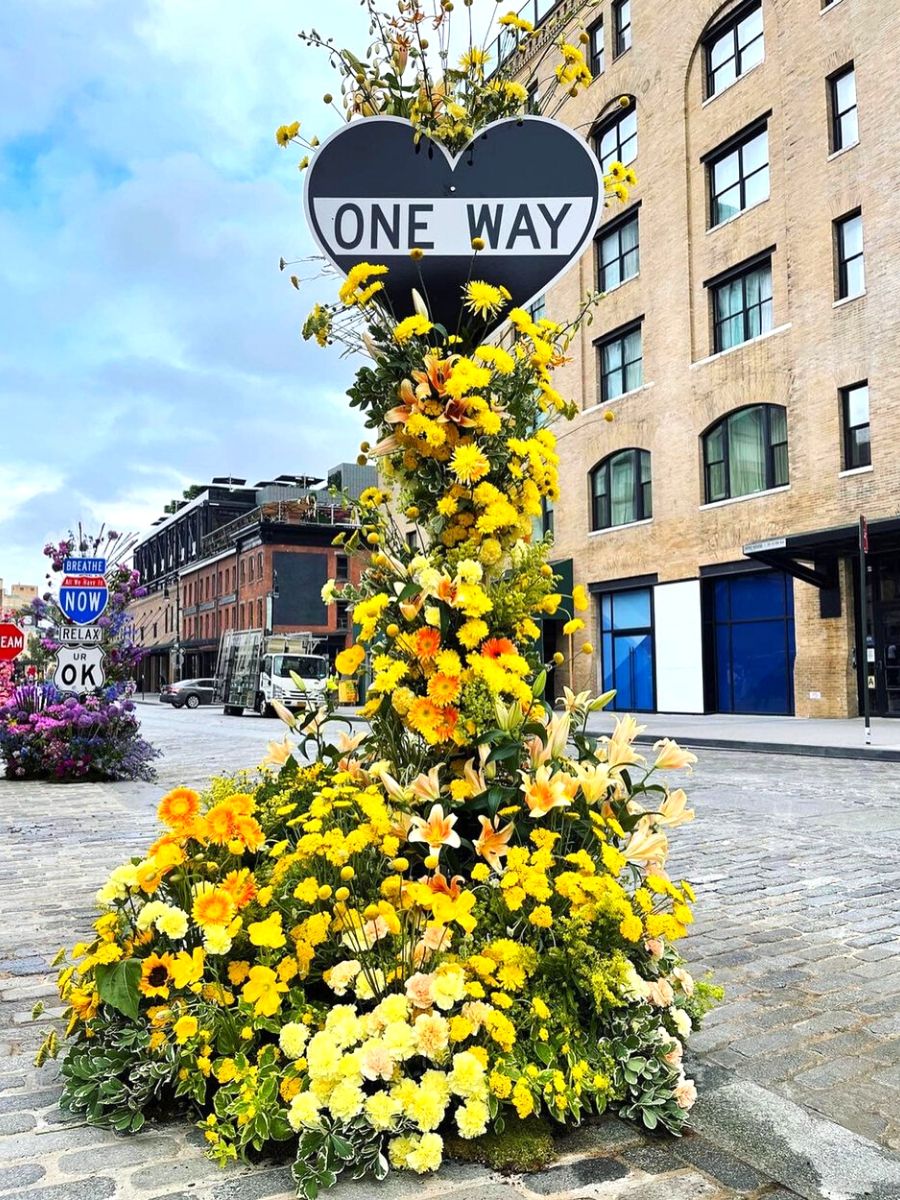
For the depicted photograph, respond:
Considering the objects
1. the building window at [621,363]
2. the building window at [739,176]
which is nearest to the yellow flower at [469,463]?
the building window at [739,176]

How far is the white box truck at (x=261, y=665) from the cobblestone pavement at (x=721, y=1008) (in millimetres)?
25221

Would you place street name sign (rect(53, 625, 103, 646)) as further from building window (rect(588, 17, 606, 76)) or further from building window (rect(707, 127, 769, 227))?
building window (rect(588, 17, 606, 76))

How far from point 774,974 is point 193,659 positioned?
7085cm

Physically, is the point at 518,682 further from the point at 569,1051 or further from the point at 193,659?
the point at 193,659

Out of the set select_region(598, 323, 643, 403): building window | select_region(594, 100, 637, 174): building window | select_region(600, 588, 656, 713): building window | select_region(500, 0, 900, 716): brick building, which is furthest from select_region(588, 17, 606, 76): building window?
select_region(600, 588, 656, 713): building window

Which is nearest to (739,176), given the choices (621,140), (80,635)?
(621,140)

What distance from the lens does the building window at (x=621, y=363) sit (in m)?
27.7

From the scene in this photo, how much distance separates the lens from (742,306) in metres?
24.0

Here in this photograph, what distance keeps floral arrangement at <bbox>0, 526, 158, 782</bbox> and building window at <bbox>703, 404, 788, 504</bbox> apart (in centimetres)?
1558

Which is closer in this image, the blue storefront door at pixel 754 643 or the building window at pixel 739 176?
the blue storefront door at pixel 754 643

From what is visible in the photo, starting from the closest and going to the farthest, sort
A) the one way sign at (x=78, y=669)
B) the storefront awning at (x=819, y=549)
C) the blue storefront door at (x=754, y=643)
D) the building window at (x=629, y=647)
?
the one way sign at (x=78, y=669) < the storefront awning at (x=819, y=549) < the blue storefront door at (x=754, y=643) < the building window at (x=629, y=647)

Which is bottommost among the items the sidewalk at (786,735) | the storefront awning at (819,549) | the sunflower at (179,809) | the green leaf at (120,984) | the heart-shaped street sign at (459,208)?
the sidewalk at (786,735)

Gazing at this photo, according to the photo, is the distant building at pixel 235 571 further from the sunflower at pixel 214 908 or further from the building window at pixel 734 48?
the sunflower at pixel 214 908

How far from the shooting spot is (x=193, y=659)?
71.8m
